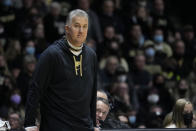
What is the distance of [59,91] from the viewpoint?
11.4 ft

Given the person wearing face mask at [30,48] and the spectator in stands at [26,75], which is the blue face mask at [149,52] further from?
the spectator in stands at [26,75]

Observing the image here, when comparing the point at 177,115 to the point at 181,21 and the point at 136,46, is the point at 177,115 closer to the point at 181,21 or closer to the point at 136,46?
the point at 136,46

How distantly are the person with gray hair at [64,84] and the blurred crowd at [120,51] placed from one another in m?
3.71

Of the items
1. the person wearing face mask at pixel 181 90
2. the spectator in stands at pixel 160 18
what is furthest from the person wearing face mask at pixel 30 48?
the spectator in stands at pixel 160 18

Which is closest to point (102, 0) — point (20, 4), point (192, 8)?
point (20, 4)

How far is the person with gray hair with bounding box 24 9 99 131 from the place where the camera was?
11.3 ft

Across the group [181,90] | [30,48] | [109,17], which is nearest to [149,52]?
[109,17]

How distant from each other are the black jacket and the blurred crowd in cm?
370

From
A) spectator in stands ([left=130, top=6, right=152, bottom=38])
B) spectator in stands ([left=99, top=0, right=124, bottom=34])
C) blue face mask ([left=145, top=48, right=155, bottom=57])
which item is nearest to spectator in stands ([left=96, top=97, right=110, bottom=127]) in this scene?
blue face mask ([left=145, top=48, right=155, bottom=57])

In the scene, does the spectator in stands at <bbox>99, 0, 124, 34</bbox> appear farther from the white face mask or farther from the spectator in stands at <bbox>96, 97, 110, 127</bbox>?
the spectator in stands at <bbox>96, 97, 110, 127</bbox>

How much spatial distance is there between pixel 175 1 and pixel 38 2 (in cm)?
441

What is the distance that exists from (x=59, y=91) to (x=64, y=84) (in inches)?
2.3

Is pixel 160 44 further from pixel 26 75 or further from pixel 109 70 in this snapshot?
pixel 26 75

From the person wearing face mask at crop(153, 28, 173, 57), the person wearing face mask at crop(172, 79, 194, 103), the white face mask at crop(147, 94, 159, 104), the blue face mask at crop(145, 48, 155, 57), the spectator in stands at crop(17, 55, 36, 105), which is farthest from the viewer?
the person wearing face mask at crop(153, 28, 173, 57)
